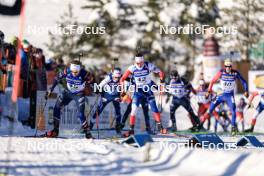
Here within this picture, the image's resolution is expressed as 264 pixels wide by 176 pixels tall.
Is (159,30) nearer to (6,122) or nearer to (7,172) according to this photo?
(6,122)

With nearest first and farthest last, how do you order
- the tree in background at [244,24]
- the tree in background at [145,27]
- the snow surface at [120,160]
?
1. the snow surface at [120,160]
2. the tree in background at [145,27]
3. the tree in background at [244,24]

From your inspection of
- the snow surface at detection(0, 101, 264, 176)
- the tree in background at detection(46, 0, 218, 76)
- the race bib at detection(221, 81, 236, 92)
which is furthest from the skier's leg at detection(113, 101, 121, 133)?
the tree in background at detection(46, 0, 218, 76)

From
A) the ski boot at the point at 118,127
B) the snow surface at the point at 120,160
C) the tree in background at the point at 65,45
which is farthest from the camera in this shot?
the tree in background at the point at 65,45

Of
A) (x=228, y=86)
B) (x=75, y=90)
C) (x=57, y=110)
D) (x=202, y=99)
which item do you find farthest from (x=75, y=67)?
(x=202, y=99)

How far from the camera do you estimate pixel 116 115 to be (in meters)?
15.6

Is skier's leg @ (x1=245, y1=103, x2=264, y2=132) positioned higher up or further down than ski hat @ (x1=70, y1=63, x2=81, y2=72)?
further down

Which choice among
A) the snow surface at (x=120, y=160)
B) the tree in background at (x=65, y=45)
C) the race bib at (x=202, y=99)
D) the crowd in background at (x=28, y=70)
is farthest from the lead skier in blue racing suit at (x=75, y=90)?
the tree in background at (x=65, y=45)

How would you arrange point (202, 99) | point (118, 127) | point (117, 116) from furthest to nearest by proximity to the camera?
point (202, 99) < point (117, 116) < point (118, 127)

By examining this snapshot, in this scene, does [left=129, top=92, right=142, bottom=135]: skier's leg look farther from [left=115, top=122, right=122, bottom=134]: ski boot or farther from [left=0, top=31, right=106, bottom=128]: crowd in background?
[left=0, top=31, right=106, bottom=128]: crowd in background

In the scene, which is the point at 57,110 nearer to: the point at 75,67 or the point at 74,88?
the point at 74,88

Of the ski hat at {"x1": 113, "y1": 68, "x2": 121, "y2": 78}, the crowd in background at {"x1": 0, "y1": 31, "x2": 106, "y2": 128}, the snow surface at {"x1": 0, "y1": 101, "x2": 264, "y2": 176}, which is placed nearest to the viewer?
the snow surface at {"x1": 0, "y1": 101, "x2": 264, "y2": 176}

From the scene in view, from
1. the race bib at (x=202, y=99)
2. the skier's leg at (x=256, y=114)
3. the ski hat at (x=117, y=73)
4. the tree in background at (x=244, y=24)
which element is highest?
the tree in background at (x=244, y=24)

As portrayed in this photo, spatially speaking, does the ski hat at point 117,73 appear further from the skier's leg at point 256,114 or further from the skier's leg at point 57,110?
the skier's leg at point 256,114

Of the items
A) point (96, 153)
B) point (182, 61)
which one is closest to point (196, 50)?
point (182, 61)
